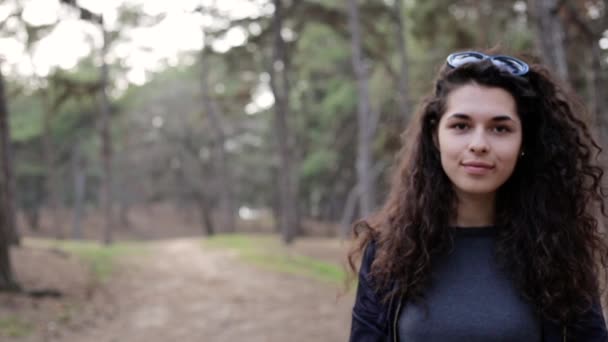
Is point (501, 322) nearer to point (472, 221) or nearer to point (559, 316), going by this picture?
point (559, 316)

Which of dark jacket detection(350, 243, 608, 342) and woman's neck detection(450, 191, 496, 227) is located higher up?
woman's neck detection(450, 191, 496, 227)

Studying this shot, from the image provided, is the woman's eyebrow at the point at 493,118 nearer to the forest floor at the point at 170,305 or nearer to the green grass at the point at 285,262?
the forest floor at the point at 170,305

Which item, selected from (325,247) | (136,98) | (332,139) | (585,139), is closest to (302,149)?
(332,139)

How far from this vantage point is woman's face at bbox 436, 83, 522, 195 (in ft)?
6.88

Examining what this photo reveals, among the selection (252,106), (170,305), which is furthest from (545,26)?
(252,106)

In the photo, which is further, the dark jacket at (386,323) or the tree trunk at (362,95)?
the tree trunk at (362,95)

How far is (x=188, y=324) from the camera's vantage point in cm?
956

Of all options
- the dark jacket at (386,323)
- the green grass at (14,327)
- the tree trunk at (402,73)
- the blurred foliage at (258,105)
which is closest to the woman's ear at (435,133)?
the dark jacket at (386,323)

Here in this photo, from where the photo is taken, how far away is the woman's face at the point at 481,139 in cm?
210

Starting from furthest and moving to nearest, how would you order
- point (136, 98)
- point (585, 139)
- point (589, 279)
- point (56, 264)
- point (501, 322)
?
point (136, 98)
point (56, 264)
point (585, 139)
point (589, 279)
point (501, 322)

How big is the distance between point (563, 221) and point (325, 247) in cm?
1784

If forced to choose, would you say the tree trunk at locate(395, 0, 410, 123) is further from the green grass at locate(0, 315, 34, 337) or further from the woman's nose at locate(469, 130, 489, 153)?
the woman's nose at locate(469, 130, 489, 153)

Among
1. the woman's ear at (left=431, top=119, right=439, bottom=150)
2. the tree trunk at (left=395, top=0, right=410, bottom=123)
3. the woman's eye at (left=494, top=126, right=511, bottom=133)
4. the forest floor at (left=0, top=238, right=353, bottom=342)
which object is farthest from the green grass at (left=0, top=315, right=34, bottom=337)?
the tree trunk at (left=395, top=0, right=410, bottom=123)

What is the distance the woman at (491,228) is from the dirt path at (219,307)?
15.5ft
